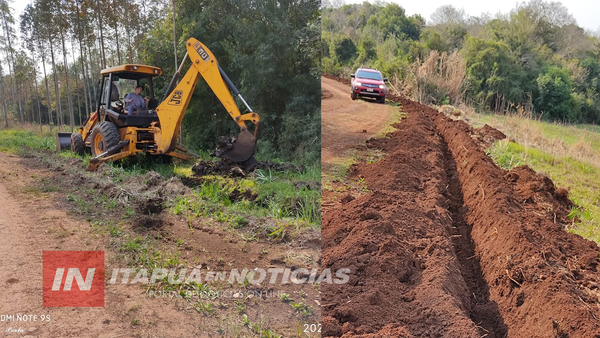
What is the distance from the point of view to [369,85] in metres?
22.7

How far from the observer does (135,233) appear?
633cm

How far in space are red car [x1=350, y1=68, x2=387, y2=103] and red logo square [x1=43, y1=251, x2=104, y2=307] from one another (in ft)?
61.8

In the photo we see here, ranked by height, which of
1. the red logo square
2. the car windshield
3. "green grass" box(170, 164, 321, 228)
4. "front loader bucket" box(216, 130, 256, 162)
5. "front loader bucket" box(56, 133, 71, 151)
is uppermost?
the car windshield

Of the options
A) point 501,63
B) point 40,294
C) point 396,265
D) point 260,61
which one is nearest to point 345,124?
point 260,61

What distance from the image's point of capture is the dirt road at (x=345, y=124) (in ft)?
38.7

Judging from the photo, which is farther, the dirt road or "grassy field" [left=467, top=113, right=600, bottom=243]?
the dirt road

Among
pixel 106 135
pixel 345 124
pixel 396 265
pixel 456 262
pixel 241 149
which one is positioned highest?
pixel 345 124

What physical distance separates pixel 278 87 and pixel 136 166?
23.0 ft

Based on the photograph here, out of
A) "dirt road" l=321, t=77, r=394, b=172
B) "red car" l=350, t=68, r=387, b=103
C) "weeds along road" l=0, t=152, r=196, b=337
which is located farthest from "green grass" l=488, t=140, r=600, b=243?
"red car" l=350, t=68, r=387, b=103

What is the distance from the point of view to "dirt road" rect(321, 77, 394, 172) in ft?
38.7

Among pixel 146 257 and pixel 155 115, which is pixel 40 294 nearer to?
pixel 146 257

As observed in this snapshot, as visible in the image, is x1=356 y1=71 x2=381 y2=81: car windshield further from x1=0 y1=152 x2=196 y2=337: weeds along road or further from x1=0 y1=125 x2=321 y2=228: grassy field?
x1=0 y1=152 x2=196 y2=337: weeds along road

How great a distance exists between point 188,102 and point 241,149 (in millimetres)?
1776

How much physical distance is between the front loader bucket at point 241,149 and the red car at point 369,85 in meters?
14.0
